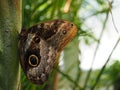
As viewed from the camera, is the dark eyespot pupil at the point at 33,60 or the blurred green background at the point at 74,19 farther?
the blurred green background at the point at 74,19

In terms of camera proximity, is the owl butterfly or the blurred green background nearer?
the owl butterfly

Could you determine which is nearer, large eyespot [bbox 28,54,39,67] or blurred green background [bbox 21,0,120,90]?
large eyespot [bbox 28,54,39,67]

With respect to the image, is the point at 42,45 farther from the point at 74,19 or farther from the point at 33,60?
the point at 74,19

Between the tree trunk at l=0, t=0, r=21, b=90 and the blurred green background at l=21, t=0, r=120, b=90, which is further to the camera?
the blurred green background at l=21, t=0, r=120, b=90

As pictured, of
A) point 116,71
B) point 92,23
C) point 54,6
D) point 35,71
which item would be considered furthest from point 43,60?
point 116,71

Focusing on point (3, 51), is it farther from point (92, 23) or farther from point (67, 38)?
point (92, 23)
